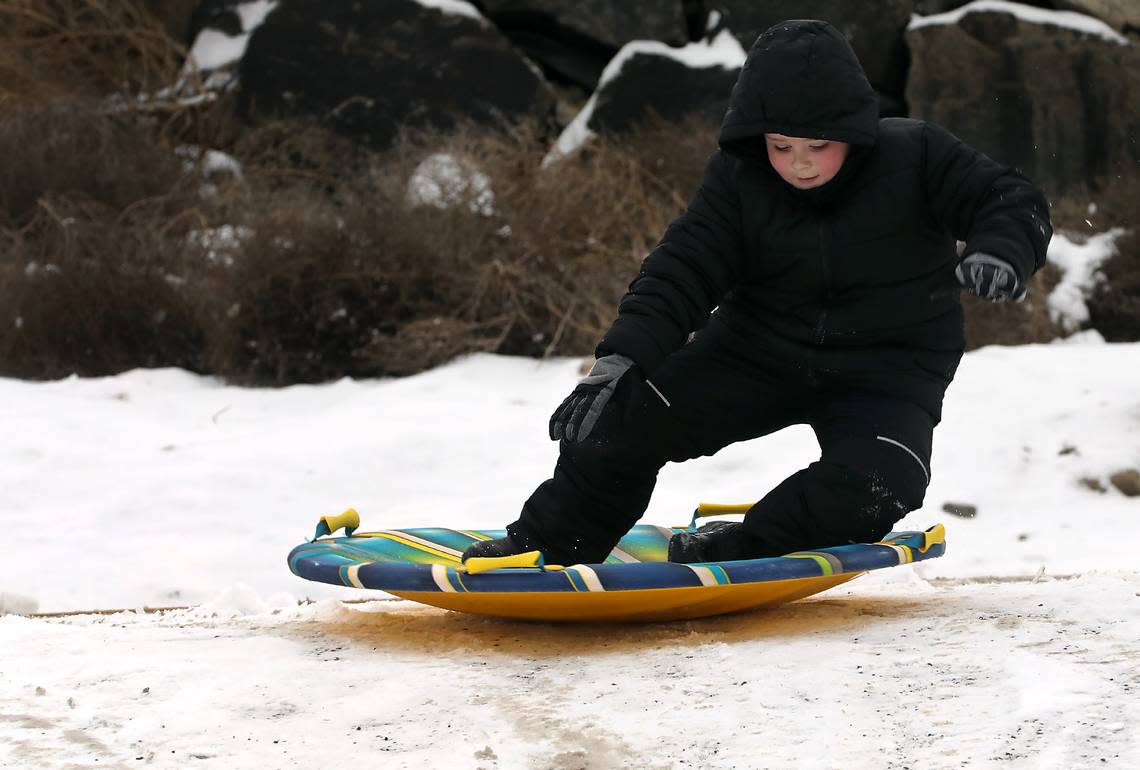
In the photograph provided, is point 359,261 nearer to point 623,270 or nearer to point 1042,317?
point 623,270

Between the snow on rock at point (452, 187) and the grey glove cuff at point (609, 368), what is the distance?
4.59 m

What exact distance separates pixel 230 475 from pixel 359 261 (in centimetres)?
198

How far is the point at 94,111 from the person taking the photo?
27.1 feet

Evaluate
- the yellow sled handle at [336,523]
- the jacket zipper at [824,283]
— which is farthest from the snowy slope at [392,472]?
the jacket zipper at [824,283]

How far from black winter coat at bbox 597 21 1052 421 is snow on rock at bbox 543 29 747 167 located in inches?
266

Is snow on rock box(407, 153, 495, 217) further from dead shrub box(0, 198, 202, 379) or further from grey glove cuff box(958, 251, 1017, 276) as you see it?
grey glove cuff box(958, 251, 1017, 276)

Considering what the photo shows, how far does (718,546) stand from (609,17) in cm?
793

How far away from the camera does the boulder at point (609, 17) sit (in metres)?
9.83

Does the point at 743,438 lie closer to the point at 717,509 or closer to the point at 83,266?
the point at 717,509

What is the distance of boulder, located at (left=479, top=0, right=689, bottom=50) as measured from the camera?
32.2 ft

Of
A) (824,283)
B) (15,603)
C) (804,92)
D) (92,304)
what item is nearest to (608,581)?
(824,283)

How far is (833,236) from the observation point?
8.31 ft

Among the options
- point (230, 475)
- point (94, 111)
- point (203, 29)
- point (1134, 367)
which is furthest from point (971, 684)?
point (203, 29)

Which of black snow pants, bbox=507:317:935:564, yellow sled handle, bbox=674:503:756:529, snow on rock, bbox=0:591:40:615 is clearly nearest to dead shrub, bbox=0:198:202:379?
snow on rock, bbox=0:591:40:615
